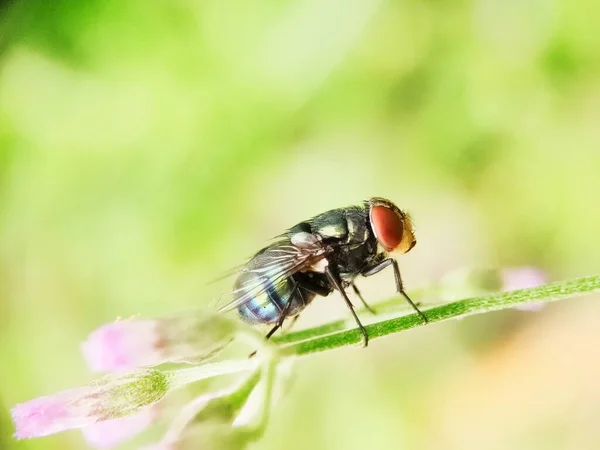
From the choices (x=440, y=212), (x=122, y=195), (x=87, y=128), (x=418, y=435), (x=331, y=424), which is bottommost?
(x=418, y=435)

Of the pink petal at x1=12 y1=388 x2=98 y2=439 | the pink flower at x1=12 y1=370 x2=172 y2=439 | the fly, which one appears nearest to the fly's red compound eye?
the fly

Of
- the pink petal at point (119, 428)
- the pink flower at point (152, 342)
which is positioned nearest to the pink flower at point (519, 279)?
the pink flower at point (152, 342)

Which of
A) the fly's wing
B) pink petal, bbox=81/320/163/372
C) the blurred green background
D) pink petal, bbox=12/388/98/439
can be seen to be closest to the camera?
pink petal, bbox=12/388/98/439

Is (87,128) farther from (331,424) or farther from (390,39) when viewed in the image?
(331,424)

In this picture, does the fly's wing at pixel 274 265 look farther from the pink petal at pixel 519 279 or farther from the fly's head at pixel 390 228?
the pink petal at pixel 519 279

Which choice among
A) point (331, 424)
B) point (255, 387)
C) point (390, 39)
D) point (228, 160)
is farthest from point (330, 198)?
point (255, 387)

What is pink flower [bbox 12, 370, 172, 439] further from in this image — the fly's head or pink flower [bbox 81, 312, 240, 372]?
the fly's head
